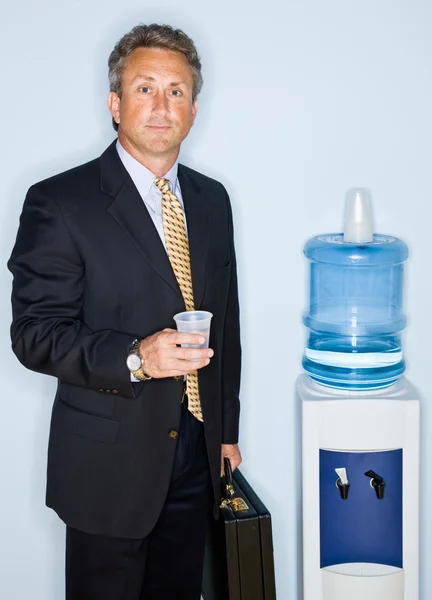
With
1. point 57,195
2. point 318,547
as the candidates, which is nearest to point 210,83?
point 57,195

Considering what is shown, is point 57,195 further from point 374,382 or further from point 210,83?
point 374,382

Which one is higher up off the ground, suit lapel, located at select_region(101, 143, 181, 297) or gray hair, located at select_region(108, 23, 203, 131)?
gray hair, located at select_region(108, 23, 203, 131)

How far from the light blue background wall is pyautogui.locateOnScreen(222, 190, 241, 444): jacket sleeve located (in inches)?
9.7

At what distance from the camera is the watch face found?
2027mm

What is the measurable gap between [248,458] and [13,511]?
86cm

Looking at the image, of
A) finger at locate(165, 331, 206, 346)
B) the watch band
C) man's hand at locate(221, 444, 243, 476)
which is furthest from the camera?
man's hand at locate(221, 444, 243, 476)

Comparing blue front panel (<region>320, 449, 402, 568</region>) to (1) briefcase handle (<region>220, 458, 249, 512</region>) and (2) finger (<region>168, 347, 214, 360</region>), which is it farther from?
(2) finger (<region>168, 347, 214, 360</region>)

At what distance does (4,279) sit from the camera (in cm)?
270

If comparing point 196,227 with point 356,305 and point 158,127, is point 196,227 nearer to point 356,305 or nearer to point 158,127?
point 158,127

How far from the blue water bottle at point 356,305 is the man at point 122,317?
507 millimetres

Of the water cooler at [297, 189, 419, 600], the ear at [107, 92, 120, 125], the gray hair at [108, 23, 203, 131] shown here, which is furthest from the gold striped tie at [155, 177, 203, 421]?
the water cooler at [297, 189, 419, 600]

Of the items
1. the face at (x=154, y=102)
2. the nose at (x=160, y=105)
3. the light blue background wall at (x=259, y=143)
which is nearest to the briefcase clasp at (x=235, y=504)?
the light blue background wall at (x=259, y=143)

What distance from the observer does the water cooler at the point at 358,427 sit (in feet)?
8.28

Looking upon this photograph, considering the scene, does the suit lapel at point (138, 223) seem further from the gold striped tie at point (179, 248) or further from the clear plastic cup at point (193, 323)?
the clear plastic cup at point (193, 323)
